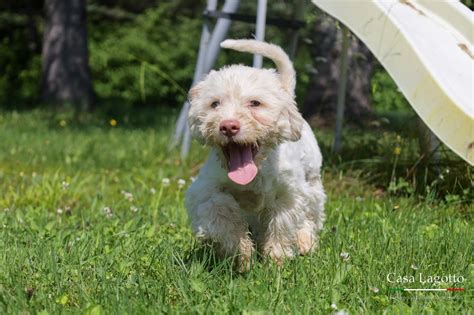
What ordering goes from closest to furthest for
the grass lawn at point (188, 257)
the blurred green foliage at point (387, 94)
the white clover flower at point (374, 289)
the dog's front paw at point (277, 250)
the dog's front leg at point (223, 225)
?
the grass lawn at point (188, 257) < the white clover flower at point (374, 289) < the dog's front leg at point (223, 225) < the dog's front paw at point (277, 250) < the blurred green foliage at point (387, 94)

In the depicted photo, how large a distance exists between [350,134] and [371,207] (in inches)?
77.3

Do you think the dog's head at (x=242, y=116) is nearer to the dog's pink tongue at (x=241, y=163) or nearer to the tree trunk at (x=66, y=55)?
the dog's pink tongue at (x=241, y=163)

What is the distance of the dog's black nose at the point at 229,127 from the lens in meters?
3.42

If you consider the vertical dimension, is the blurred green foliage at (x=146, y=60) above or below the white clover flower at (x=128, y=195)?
below

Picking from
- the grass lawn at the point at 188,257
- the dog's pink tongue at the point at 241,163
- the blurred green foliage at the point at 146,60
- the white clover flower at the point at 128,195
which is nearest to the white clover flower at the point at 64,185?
the grass lawn at the point at 188,257

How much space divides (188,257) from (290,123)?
817mm

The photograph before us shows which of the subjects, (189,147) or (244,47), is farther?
(189,147)

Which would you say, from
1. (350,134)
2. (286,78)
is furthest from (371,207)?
(350,134)

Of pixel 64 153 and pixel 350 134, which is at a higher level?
pixel 350 134

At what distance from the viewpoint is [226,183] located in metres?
3.79

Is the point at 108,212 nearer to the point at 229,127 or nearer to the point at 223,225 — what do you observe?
the point at 223,225

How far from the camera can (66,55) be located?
14930mm

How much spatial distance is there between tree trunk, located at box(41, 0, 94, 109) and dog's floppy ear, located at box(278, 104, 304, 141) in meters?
11.4

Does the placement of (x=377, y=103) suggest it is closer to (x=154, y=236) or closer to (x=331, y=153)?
(x=331, y=153)
